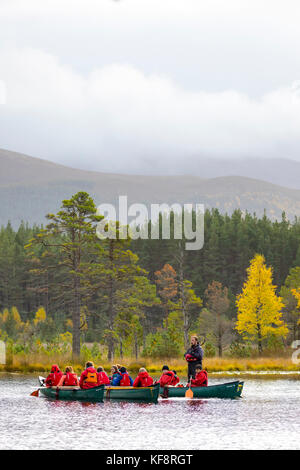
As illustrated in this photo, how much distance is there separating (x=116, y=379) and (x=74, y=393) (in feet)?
8.16

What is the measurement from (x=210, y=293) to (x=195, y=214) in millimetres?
44687

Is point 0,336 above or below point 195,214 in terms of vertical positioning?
below

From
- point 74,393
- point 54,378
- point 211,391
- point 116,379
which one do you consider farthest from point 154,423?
point 54,378

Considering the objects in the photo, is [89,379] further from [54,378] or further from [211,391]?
[211,391]

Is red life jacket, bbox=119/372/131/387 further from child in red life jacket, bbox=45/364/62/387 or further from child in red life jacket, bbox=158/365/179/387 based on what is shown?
child in red life jacket, bbox=45/364/62/387

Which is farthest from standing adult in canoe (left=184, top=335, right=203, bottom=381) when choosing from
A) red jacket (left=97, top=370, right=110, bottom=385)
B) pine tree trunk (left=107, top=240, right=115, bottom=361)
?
pine tree trunk (left=107, top=240, right=115, bottom=361)

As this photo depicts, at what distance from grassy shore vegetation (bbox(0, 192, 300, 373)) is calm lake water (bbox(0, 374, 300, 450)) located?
18.9m

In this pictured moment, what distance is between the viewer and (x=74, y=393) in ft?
128

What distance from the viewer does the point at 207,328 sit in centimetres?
8744

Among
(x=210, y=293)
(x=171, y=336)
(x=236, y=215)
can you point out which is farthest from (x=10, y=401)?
(x=236, y=215)

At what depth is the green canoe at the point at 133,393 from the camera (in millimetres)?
37375

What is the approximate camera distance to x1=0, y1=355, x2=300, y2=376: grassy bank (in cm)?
5666
